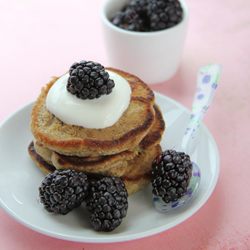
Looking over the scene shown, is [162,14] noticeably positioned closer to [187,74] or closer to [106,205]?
[187,74]

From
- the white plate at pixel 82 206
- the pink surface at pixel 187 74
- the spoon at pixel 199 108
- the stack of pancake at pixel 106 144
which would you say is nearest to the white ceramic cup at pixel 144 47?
the pink surface at pixel 187 74

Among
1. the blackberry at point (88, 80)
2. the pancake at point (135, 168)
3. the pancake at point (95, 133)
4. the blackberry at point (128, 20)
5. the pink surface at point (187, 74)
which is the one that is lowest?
the pink surface at point (187, 74)

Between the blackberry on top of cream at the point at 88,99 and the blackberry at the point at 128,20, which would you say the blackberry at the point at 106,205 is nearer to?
the blackberry on top of cream at the point at 88,99

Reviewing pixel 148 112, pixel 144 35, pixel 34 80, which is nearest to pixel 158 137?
pixel 148 112

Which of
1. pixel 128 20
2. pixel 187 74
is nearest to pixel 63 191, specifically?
pixel 128 20

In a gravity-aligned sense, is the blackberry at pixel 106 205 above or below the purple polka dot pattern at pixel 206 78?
below

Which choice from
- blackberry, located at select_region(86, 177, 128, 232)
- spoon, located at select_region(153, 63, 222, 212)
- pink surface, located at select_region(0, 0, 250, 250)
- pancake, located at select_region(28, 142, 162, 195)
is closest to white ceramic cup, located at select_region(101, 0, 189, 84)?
pink surface, located at select_region(0, 0, 250, 250)
